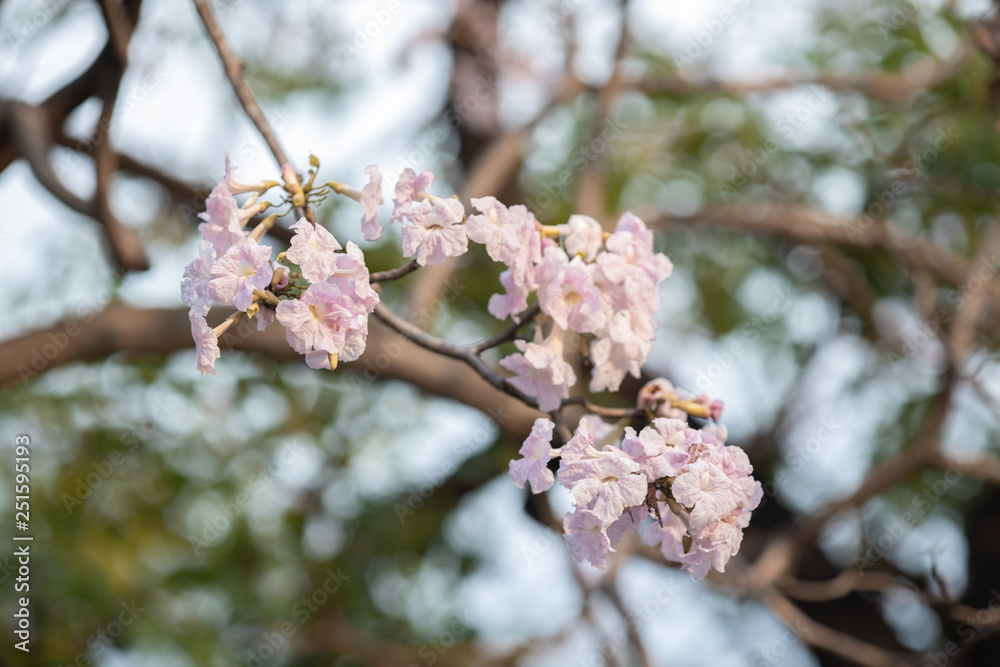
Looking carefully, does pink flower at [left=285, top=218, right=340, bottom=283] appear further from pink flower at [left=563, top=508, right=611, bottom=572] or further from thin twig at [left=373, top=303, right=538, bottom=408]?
pink flower at [left=563, top=508, right=611, bottom=572]

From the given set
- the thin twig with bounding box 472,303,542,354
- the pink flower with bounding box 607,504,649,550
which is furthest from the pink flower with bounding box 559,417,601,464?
the thin twig with bounding box 472,303,542,354

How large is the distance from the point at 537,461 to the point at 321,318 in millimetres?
348

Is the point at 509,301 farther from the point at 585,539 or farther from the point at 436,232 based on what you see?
the point at 585,539

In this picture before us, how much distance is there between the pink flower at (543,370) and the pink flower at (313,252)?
0.31 meters

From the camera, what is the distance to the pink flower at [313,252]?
1.03m

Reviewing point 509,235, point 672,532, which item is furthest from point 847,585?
point 509,235

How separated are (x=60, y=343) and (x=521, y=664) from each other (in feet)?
10.0

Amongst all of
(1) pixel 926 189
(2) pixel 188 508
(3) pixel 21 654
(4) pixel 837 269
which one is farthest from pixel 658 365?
(3) pixel 21 654

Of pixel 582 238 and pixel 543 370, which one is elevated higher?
pixel 582 238

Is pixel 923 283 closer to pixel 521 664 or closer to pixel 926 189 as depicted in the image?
pixel 926 189

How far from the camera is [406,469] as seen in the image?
15.8 feet

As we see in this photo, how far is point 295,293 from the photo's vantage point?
1.10 metres

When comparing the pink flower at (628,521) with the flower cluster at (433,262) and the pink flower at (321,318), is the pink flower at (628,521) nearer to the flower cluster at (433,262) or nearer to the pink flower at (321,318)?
the flower cluster at (433,262)

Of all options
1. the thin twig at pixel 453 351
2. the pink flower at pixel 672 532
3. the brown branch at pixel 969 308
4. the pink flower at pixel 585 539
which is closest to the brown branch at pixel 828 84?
the brown branch at pixel 969 308
